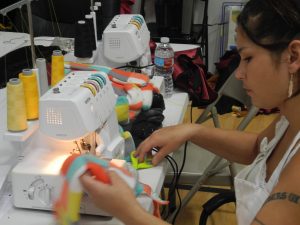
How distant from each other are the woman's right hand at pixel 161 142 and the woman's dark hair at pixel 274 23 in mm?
508

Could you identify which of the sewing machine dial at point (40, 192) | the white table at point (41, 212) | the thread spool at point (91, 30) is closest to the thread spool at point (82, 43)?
the thread spool at point (91, 30)

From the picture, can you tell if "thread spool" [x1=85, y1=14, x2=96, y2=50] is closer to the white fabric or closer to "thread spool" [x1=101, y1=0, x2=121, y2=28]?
the white fabric

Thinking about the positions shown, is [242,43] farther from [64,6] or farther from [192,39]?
[192,39]

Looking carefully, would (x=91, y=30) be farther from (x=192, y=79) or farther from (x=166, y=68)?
(x=192, y=79)

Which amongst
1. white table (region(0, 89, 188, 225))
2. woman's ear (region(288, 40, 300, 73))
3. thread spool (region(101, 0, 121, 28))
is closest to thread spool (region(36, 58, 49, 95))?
white table (region(0, 89, 188, 225))

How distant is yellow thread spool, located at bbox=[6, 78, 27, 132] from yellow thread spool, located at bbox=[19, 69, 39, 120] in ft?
0.20

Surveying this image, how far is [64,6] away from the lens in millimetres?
3180

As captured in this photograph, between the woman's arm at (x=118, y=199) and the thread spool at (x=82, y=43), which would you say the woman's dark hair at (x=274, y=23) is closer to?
the woman's arm at (x=118, y=199)

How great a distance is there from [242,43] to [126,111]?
613mm

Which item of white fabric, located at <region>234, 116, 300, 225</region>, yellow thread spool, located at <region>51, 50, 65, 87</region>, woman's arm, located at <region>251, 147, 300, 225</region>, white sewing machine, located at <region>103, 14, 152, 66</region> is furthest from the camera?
white sewing machine, located at <region>103, 14, 152, 66</region>

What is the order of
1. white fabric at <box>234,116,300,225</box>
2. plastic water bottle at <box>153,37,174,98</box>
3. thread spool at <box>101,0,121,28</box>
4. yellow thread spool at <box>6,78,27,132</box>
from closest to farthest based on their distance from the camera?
white fabric at <box>234,116,300,225</box>
yellow thread spool at <box>6,78,27,132</box>
plastic water bottle at <box>153,37,174,98</box>
thread spool at <box>101,0,121,28</box>

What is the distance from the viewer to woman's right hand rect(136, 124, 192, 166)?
1.44 m

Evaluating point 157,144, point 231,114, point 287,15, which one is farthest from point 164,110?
point 231,114

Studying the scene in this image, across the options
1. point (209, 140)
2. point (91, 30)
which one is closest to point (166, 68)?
point (91, 30)
